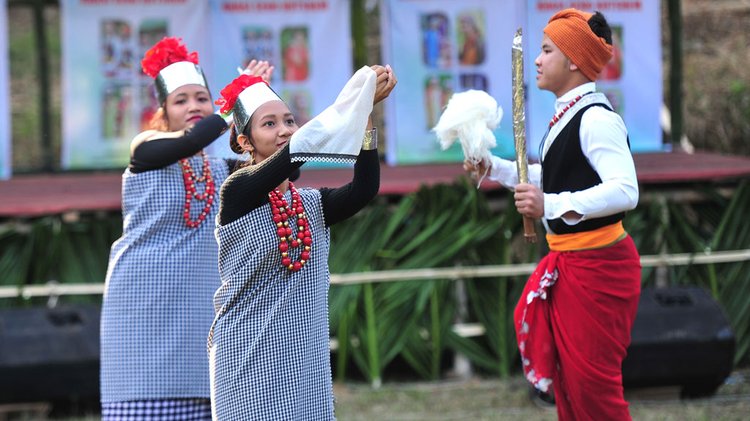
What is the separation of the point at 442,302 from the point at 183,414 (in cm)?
267

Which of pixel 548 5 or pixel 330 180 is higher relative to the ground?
pixel 548 5

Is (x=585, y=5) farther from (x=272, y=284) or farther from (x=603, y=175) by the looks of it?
(x=272, y=284)

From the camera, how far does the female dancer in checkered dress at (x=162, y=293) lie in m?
3.98

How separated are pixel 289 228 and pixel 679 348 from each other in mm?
3241

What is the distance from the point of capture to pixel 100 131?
736 cm

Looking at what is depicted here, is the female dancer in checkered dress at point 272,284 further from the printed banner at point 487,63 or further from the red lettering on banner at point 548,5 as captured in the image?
the red lettering on banner at point 548,5

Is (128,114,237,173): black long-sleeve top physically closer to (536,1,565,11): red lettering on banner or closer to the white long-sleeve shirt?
the white long-sleeve shirt

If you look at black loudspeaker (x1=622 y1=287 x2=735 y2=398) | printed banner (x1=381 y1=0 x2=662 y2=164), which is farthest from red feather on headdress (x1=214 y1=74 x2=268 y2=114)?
printed banner (x1=381 y1=0 x2=662 y2=164)

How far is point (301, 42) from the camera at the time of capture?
7453 mm

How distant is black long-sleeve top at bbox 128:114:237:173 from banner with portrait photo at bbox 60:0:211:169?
3.45 meters

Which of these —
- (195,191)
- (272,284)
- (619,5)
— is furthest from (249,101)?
(619,5)

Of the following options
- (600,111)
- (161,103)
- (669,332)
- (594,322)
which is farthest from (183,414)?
(669,332)

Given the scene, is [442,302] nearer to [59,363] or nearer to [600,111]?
[59,363]

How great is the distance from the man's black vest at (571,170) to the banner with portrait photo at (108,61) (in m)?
4.05
